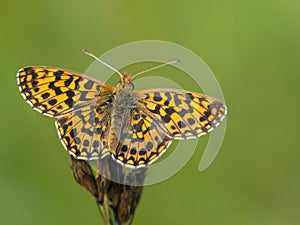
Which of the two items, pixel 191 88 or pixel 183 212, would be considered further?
pixel 191 88

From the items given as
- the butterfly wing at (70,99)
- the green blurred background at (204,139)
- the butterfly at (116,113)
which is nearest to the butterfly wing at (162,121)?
the butterfly at (116,113)

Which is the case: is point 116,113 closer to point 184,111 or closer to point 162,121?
point 162,121

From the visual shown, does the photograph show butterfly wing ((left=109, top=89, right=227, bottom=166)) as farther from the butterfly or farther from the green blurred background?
the green blurred background

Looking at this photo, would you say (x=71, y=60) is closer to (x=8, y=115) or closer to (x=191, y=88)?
(x=8, y=115)

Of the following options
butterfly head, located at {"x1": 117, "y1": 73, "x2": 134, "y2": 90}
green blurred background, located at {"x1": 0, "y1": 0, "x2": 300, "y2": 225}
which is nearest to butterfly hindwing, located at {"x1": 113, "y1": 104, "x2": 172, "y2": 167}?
butterfly head, located at {"x1": 117, "y1": 73, "x2": 134, "y2": 90}

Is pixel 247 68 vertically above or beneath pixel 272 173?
above

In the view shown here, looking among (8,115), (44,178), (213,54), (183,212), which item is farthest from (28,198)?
(213,54)
